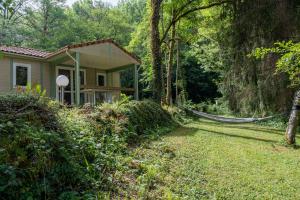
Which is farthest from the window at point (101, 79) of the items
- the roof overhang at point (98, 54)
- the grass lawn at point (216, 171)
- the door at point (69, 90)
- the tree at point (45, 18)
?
the tree at point (45, 18)

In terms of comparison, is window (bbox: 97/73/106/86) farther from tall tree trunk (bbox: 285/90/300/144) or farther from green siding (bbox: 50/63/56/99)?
tall tree trunk (bbox: 285/90/300/144)

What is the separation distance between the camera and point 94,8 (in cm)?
2948

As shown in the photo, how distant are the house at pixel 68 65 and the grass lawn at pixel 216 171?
451 centimetres

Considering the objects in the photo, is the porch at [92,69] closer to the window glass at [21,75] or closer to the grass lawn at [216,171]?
the window glass at [21,75]

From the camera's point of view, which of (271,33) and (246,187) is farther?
(271,33)

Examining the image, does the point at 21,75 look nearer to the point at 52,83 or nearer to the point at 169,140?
the point at 52,83

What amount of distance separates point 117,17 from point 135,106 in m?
20.8

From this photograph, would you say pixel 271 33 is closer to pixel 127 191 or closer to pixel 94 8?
pixel 127 191

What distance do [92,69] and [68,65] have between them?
64.7 inches

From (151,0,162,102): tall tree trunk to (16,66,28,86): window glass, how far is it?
5.34 m

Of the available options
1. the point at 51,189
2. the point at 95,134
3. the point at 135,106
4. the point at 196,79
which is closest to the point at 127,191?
the point at 51,189

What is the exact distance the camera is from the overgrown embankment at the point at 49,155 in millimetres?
2701

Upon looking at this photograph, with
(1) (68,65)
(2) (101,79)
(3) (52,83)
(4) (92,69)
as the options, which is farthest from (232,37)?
(3) (52,83)

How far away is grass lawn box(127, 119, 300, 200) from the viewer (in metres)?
3.68
